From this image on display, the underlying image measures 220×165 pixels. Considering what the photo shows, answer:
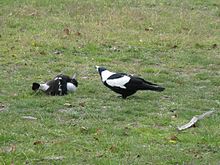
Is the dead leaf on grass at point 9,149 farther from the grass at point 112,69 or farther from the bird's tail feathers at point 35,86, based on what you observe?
the bird's tail feathers at point 35,86

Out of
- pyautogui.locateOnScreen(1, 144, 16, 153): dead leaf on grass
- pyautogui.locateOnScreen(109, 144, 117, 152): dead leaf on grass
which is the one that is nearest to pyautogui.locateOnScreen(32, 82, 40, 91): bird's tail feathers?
pyautogui.locateOnScreen(1, 144, 16, 153): dead leaf on grass

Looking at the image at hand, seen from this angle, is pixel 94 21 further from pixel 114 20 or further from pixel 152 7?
pixel 152 7

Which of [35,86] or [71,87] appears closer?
[35,86]

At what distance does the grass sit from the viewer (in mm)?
7066

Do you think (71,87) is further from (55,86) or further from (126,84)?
(126,84)

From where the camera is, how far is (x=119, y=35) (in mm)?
15734

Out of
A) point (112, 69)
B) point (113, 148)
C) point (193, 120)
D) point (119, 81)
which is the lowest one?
point (112, 69)

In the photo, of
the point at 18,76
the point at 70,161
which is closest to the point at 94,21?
the point at 18,76

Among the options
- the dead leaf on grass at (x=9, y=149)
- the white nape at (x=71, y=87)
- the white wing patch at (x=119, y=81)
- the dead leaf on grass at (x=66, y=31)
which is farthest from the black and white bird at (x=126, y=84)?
the dead leaf on grass at (x=66, y=31)

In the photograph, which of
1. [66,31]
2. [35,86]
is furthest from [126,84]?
[66,31]

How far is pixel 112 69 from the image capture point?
1227cm

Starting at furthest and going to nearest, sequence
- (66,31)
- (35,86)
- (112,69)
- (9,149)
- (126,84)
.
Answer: (66,31) < (112,69) < (35,86) < (126,84) < (9,149)

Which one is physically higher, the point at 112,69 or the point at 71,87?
the point at 71,87

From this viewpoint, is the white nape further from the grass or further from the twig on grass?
the twig on grass
